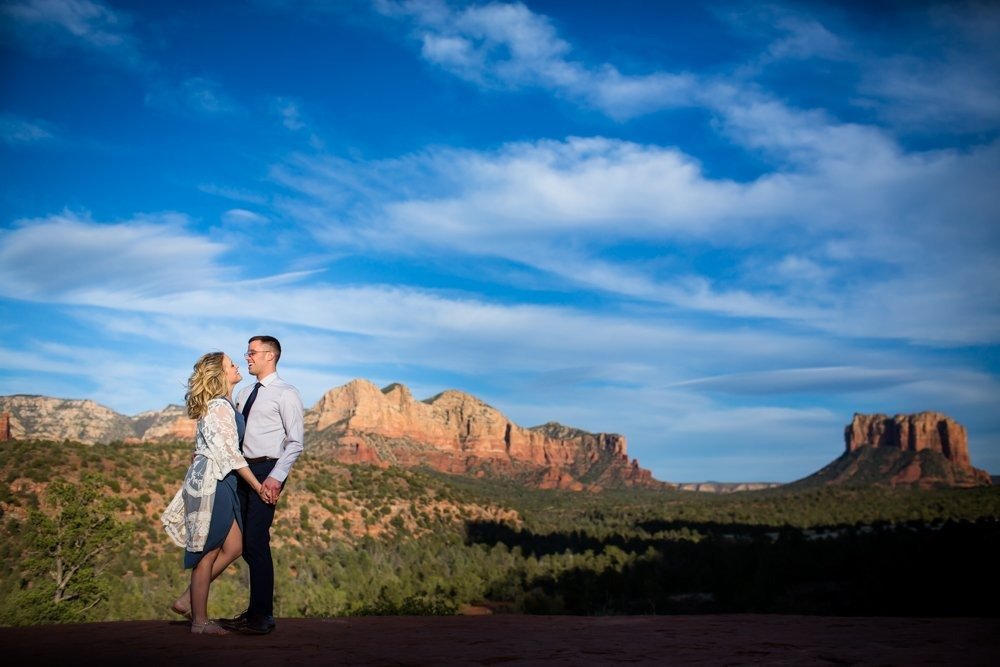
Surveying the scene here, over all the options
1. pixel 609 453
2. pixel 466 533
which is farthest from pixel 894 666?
pixel 609 453

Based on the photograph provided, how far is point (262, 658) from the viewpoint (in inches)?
184

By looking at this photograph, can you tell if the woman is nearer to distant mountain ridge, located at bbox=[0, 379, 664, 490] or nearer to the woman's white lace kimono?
the woman's white lace kimono

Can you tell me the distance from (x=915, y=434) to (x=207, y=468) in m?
153

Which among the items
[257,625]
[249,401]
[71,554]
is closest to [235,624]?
[257,625]

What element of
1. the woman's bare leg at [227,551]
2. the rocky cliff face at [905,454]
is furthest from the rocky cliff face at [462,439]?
the woman's bare leg at [227,551]

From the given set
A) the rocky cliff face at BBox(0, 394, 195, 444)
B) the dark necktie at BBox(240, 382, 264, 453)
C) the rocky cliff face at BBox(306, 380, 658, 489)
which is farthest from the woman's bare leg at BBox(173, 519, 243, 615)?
the rocky cliff face at BBox(0, 394, 195, 444)

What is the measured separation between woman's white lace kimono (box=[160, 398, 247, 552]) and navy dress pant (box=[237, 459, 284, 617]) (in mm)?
288

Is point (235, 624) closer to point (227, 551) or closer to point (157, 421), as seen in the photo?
point (227, 551)

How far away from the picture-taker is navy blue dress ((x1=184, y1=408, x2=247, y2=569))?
5.91 metres

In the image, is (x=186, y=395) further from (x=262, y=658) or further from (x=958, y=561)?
(x=958, y=561)

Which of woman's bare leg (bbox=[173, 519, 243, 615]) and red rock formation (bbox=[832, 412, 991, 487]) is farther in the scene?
red rock formation (bbox=[832, 412, 991, 487])

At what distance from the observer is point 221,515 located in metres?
5.96

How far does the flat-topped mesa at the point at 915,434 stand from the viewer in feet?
438

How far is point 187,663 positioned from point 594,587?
2562 centimetres
